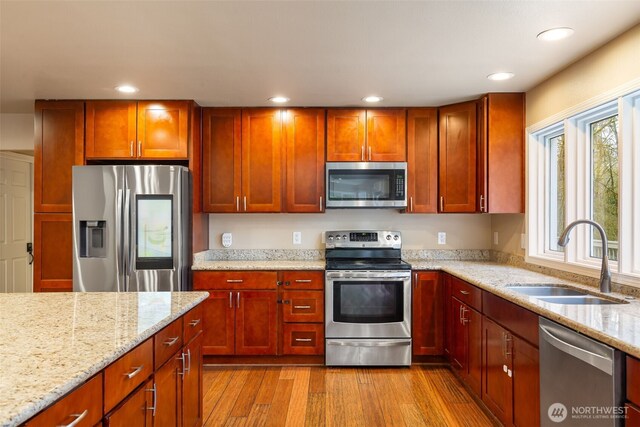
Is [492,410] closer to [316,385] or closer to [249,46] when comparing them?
A: [316,385]

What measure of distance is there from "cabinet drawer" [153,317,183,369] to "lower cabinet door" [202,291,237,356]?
1.48m

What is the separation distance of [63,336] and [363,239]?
2.75 meters

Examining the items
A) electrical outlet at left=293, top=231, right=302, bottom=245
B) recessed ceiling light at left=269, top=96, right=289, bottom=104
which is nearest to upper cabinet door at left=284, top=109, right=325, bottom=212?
recessed ceiling light at left=269, top=96, right=289, bottom=104

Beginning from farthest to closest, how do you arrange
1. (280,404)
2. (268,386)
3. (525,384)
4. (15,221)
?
(15,221) < (268,386) < (280,404) < (525,384)

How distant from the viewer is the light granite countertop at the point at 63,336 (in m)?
0.97

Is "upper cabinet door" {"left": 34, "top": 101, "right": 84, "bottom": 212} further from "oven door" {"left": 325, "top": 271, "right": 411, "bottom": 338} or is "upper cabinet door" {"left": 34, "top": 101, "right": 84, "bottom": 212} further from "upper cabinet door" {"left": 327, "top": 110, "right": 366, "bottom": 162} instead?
"oven door" {"left": 325, "top": 271, "right": 411, "bottom": 338}

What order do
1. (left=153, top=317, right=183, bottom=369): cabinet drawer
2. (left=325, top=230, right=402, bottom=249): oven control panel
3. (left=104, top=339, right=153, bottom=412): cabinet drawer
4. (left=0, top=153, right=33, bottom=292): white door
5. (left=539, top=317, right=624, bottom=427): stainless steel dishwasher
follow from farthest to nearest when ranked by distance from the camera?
(left=0, top=153, right=33, bottom=292): white door
(left=325, top=230, right=402, bottom=249): oven control panel
(left=153, top=317, right=183, bottom=369): cabinet drawer
(left=539, top=317, right=624, bottom=427): stainless steel dishwasher
(left=104, top=339, right=153, bottom=412): cabinet drawer

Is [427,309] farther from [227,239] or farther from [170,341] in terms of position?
[170,341]

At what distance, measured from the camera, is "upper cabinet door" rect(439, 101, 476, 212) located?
3.46 m

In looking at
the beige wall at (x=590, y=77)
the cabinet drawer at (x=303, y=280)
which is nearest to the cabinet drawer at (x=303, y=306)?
the cabinet drawer at (x=303, y=280)

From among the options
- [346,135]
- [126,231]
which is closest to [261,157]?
[346,135]

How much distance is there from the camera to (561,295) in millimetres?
2445

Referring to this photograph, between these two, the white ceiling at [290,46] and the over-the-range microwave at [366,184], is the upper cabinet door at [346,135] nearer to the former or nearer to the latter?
the over-the-range microwave at [366,184]

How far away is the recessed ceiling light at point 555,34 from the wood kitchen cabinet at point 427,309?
190cm
